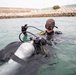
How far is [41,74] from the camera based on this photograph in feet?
Answer: 15.9

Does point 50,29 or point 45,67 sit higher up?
point 50,29

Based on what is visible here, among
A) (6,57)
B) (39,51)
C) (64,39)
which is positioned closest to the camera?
(6,57)

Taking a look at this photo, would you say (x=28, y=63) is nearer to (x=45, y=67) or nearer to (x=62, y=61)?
(x=45, y=67)

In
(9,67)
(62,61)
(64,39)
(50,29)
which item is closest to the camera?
(9,67)

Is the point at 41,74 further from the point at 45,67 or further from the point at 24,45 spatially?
the point at 24,45

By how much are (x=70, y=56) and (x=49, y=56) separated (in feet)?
4.51

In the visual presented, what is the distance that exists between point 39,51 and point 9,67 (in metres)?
1.01

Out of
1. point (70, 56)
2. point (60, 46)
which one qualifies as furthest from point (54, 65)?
point (60, 46)

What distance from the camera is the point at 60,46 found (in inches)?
286

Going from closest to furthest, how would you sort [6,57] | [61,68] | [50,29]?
1. [6,57]
2. [61,68]
3. [50,29]

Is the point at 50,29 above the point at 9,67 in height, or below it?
above

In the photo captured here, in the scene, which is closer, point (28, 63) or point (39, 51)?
point (28, 63)

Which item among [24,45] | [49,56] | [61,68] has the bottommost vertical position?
[61,68]

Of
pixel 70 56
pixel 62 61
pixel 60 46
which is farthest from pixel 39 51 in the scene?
pixel 60 46
